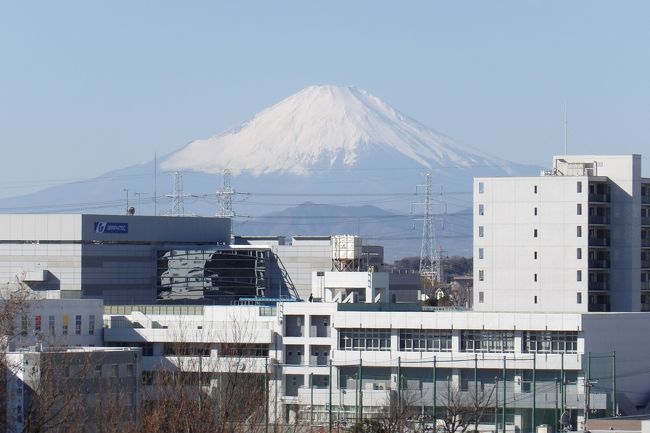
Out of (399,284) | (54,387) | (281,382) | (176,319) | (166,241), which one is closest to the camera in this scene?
(54,387)

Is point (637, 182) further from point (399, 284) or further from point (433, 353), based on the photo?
point (399, 284)

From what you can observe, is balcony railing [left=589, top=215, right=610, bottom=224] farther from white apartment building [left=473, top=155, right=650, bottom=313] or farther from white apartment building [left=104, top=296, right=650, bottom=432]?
white apartment building [left=104, top=296, right=650, bottom=432]

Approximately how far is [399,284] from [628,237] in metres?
43.2

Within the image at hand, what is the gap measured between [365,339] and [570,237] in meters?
10.8

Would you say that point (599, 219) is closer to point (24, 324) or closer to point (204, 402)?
point (24, 324)

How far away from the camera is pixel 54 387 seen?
49.5m

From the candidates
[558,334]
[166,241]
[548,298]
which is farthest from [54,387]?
[166,241]

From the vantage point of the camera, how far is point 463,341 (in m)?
72.7

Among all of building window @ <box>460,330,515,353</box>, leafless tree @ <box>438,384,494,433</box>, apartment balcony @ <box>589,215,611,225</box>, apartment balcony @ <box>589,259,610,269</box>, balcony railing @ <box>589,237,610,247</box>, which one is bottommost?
leafless tree @ <box>438,384,494,433</box>

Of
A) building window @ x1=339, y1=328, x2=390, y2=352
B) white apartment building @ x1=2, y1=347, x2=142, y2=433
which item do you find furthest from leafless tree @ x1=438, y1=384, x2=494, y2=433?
white apartment building @ x1=2, y1=347, x2=142, y2=433

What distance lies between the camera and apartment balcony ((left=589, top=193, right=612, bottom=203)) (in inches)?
3098

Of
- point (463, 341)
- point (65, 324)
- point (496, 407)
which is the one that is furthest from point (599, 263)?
point (65, 324)

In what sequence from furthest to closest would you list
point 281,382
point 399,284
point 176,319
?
point 399,284, point 176,319, point 281,382

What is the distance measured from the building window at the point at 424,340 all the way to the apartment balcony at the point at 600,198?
413 inches
